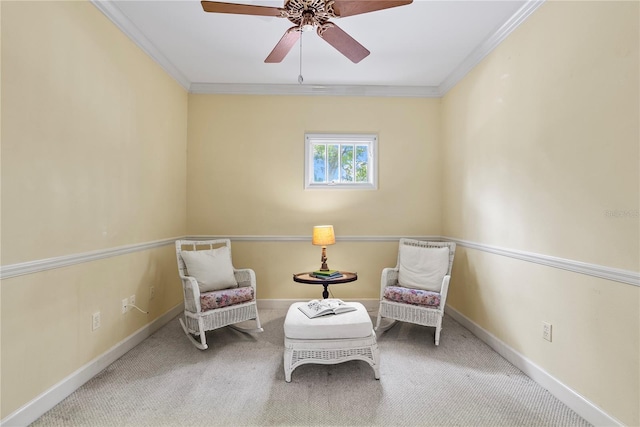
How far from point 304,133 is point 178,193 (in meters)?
1.63

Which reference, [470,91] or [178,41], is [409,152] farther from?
[178,41]

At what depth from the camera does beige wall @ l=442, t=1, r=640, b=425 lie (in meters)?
1.61

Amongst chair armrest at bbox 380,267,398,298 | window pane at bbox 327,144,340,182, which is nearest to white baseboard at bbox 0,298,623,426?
chair armrest at bbox 380,267,398,298

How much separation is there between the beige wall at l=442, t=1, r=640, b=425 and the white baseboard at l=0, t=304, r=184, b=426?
10.2 ft

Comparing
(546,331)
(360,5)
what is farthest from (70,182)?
(546,331)

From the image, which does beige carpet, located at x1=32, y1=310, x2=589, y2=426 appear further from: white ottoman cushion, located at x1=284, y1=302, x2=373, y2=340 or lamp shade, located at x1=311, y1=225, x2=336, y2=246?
lamp shade, located at x1=311, y1=225, x2=336, y2=246

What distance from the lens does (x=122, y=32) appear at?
254cm

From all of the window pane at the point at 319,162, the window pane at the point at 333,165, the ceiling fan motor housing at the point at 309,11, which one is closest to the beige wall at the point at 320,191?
the window pane at the point at 319,162

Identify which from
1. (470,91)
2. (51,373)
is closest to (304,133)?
(470,91)

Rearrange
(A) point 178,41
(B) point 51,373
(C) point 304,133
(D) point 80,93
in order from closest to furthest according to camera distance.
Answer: (B) point 51,373, (D) point 80,93, (A) point 178,41, (C) point 304,133

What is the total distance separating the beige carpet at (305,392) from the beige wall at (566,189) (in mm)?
345

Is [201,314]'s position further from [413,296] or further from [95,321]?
[413,296]

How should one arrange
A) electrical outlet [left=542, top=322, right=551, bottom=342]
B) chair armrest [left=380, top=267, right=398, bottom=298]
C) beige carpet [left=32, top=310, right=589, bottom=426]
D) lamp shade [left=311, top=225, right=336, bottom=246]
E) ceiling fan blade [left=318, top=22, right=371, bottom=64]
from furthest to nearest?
1. lamp shade [left=311, top=225, right=336, bottom=246]
2. chair armrest [left=380, top=267, right=398, bottom=298]
3. electrical outlet [left=542, top=322, right=551, bottom=342]
4. ceiling fan blade [left=318, top=22, right=371, bottom=64]
5. beige carpet [left=32, top=310, right=589, bottom=426]

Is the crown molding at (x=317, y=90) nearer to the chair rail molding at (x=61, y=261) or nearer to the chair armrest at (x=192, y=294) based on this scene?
the chair rail molding at (x=61, y=261)
